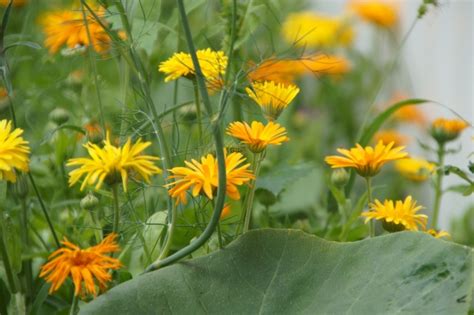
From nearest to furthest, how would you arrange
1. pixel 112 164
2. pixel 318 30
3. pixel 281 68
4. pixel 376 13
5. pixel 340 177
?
pixel 112 164
pixel 340 177
pixel 281 68
pixel 318 30
pixel 376 13

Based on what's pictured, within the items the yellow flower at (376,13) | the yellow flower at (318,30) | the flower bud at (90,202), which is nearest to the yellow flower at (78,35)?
the flower bud at (90,202)

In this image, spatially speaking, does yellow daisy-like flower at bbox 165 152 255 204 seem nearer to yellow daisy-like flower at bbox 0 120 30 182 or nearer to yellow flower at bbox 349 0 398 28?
yellow daisy-like flower at bbox 0 120 30 182

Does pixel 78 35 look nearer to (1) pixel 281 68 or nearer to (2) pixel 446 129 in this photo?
(1) pixel 281 68

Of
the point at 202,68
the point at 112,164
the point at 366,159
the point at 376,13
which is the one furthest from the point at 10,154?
the point at 376,13

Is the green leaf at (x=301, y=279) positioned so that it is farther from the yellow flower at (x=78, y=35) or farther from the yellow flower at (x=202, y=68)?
the yellow flower at (x=78, y=35)

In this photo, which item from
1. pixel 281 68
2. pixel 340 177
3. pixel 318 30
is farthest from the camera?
pixel 318 30

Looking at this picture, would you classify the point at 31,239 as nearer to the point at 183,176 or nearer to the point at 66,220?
the point at 66,220

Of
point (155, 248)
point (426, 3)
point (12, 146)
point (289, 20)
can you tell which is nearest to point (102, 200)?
point (155, 248)
